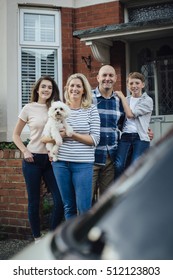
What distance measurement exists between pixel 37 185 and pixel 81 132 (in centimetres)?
85

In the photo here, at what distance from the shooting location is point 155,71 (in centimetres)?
808

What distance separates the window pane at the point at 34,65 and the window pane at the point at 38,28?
227mm

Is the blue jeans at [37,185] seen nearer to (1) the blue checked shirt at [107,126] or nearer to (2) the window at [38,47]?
(1) the blue checked shirt at [107,126]

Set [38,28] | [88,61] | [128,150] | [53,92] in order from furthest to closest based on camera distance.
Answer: [38,28] < [88,61] < [53,92] < [128,150]

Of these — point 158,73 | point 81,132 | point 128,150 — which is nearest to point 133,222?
point 81,132

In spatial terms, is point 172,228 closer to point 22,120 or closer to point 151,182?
point 151,182

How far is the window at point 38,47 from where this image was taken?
841 centimetres

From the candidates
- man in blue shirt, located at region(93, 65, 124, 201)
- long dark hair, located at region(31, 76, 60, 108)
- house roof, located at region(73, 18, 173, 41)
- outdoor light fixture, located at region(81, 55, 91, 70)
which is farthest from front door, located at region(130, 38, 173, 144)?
man in blue shirt, located at region(93, 65, 124, 201)

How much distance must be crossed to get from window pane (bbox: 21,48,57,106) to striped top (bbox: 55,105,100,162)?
4.62 meters

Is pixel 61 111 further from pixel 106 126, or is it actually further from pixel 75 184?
pixel 75 184

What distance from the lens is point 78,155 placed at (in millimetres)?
3852

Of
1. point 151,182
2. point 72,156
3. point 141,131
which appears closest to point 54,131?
point 72,156

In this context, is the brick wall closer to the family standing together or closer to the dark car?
the family standing together

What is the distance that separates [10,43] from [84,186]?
5132 mm
